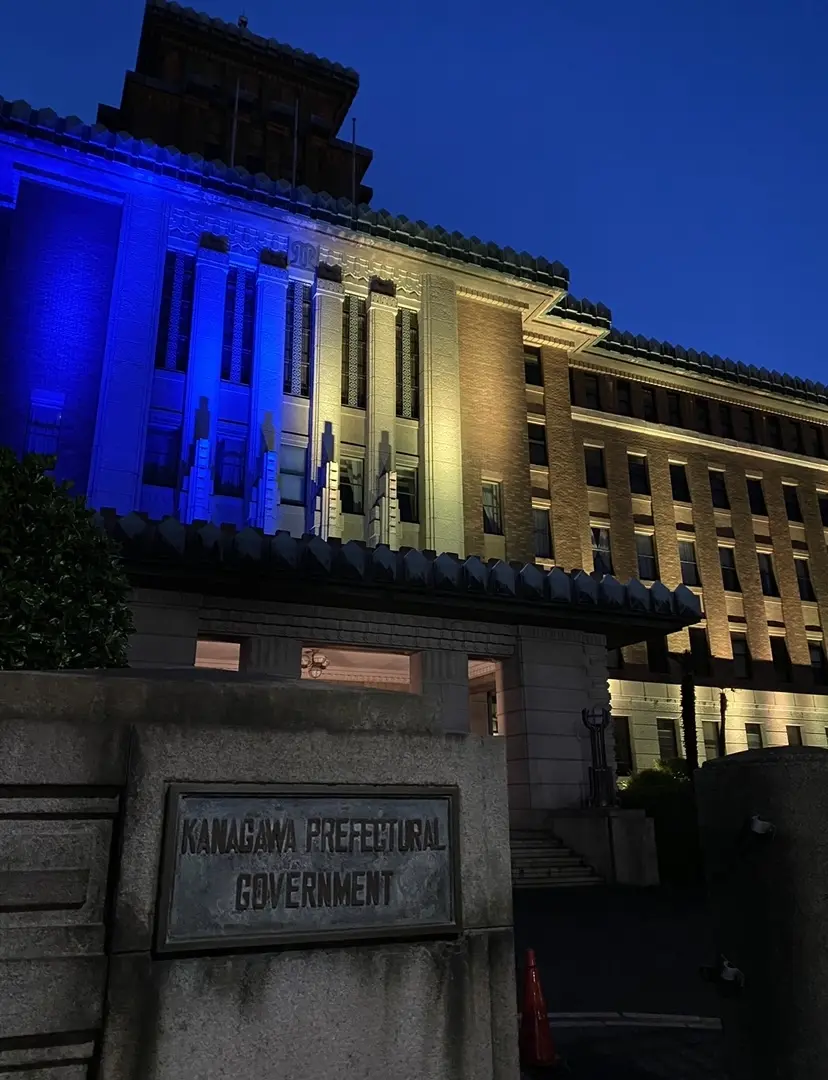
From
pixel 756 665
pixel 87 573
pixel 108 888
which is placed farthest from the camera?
pixel 756 665

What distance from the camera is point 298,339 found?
97.9 feet

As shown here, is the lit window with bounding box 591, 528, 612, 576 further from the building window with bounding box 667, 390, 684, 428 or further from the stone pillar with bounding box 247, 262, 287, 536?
the stone pillar with bounding box 247, 262, 287, 536

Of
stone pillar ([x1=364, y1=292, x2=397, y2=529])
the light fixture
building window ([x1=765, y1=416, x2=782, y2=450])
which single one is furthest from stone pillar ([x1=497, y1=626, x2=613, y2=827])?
building window ([x1=765, y1=416, x2=782, y2=450])

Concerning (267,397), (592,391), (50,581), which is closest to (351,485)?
(267,397)

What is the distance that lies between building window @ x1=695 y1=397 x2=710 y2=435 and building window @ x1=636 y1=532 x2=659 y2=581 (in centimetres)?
830

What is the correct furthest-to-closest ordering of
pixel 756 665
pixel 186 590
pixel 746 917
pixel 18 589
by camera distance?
pixel 756 665, pixel 186 590, pixel 18 589, pixel 746 917

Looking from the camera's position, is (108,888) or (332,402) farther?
(332,402)

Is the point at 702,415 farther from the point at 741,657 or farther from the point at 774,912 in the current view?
the point at 774,912

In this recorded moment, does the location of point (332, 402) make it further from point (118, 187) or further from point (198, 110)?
point (198, 110)

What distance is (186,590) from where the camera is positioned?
21.0m

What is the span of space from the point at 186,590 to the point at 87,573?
15.5 metres

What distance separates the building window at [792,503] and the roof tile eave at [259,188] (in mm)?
21493

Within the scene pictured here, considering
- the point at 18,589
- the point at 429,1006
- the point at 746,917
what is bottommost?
the point at 429,1006

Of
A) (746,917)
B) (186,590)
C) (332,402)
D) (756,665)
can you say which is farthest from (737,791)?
(756,665)
